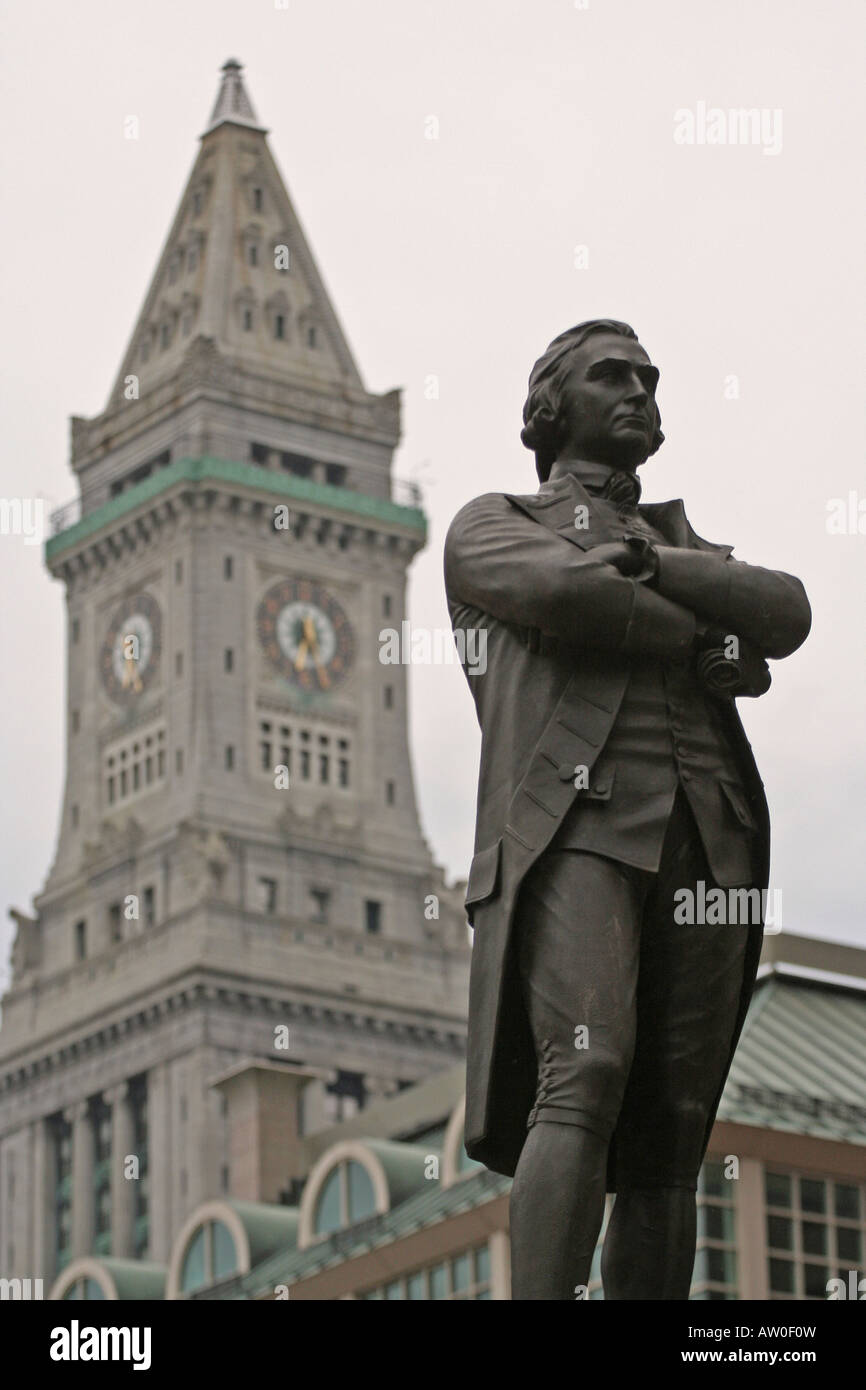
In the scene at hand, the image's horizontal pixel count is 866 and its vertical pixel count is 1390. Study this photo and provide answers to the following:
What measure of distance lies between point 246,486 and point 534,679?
525 ft

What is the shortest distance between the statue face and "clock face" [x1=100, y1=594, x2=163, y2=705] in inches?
6353

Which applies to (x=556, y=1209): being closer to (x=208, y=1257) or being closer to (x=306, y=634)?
(x=208, y=1257)

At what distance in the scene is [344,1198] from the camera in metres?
92.3

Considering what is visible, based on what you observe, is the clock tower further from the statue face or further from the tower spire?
the statue face

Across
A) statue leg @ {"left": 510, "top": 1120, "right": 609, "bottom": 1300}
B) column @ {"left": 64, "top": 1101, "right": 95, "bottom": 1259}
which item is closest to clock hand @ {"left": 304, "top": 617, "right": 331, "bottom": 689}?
column @ {"left": 64, "top": 1101, "right": 95, "bottom": 1259}

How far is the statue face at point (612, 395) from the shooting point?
43.5 feet

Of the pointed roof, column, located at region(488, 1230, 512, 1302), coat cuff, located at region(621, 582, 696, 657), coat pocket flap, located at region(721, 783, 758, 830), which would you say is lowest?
coat pocket flap, located at region(721, 783, 758, 830)

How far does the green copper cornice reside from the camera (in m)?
172

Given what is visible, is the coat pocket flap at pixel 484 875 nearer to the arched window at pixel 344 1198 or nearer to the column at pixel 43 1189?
the arched window at pixel 344 1198

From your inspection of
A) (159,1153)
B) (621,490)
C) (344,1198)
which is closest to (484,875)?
(621,490)

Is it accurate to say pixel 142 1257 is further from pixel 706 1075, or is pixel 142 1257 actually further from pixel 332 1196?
pixel 706 1075

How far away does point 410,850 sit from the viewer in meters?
171

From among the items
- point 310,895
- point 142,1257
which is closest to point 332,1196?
point 142,1257

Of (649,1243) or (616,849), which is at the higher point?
(616,849)
